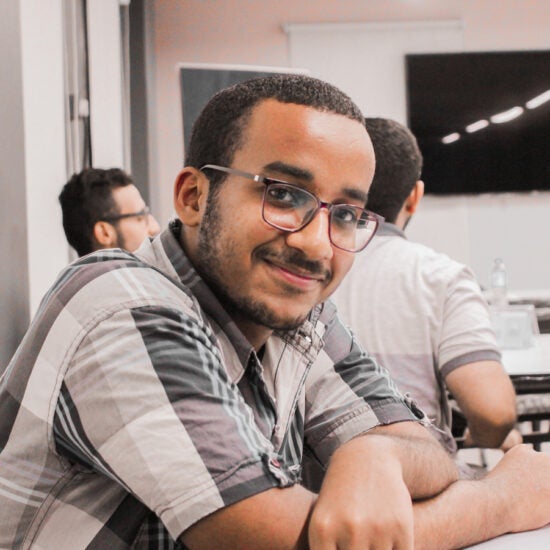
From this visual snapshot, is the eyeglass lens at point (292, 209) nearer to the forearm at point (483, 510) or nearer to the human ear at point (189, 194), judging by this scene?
the human ear at point (189, 194)

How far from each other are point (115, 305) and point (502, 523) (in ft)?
1.95

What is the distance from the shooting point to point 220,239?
1051 mm

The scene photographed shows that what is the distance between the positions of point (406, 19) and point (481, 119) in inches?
43.6

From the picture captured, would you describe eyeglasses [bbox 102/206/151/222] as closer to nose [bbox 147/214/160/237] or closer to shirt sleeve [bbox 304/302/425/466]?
nose [bbox 147/214/160/237]

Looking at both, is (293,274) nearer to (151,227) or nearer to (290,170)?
(290,170)

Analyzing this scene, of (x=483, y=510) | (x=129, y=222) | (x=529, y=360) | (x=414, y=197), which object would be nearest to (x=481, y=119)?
(x=129, y=222)

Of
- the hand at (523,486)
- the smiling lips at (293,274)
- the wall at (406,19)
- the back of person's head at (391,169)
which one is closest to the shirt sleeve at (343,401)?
the hand at (523,486)

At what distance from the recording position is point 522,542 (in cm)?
97

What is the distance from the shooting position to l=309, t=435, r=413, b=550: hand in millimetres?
836

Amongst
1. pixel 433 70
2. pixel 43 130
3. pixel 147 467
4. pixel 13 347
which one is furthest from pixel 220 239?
pixel 433 70

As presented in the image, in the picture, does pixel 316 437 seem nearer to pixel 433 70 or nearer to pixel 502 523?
pixel 502 523

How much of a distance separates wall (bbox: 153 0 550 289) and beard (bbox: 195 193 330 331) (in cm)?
542

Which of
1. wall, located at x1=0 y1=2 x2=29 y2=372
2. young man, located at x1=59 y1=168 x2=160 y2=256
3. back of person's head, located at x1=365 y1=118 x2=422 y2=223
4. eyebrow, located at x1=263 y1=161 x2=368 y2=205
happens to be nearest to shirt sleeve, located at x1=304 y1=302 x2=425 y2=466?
eyebrow, located at x1=263 y1=161 x2=368 y2=205

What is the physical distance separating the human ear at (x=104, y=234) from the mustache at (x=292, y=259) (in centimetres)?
178
